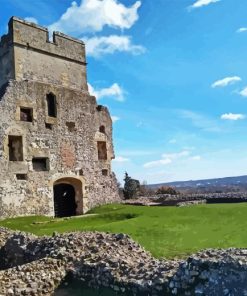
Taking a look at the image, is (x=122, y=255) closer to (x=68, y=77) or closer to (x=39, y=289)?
(x=39, y=289)

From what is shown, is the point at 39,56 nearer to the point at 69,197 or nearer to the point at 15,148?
the point at 15,148

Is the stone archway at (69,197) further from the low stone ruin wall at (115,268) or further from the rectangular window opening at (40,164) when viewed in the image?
the low stone ruin wall at (115,268)

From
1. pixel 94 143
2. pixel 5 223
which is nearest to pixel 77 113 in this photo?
pixel 94 143

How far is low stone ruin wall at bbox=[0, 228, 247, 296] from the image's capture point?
7.28 m

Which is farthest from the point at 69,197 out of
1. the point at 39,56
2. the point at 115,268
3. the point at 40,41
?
the point at 115,268

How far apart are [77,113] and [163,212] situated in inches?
393

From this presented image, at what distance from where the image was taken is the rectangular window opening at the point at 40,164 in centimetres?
2292

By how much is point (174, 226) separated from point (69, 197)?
12.0 meters

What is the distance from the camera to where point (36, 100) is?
23.5 m

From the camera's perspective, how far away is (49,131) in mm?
23938

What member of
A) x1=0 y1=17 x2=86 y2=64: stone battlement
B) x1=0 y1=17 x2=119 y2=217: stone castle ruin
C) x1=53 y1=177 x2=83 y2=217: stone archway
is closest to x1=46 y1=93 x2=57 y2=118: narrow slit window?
x1=0 y1=17 x2=119 y2=217: stone castle ruin

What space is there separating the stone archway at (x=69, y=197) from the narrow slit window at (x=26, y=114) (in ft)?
14.0

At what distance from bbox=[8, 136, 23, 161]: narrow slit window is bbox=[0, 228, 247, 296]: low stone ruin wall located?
9399mm

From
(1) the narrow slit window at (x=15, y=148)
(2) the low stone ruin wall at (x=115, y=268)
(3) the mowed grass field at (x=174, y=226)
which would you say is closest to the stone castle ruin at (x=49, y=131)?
(1) the narrow slit window at (x=15, y=148)
